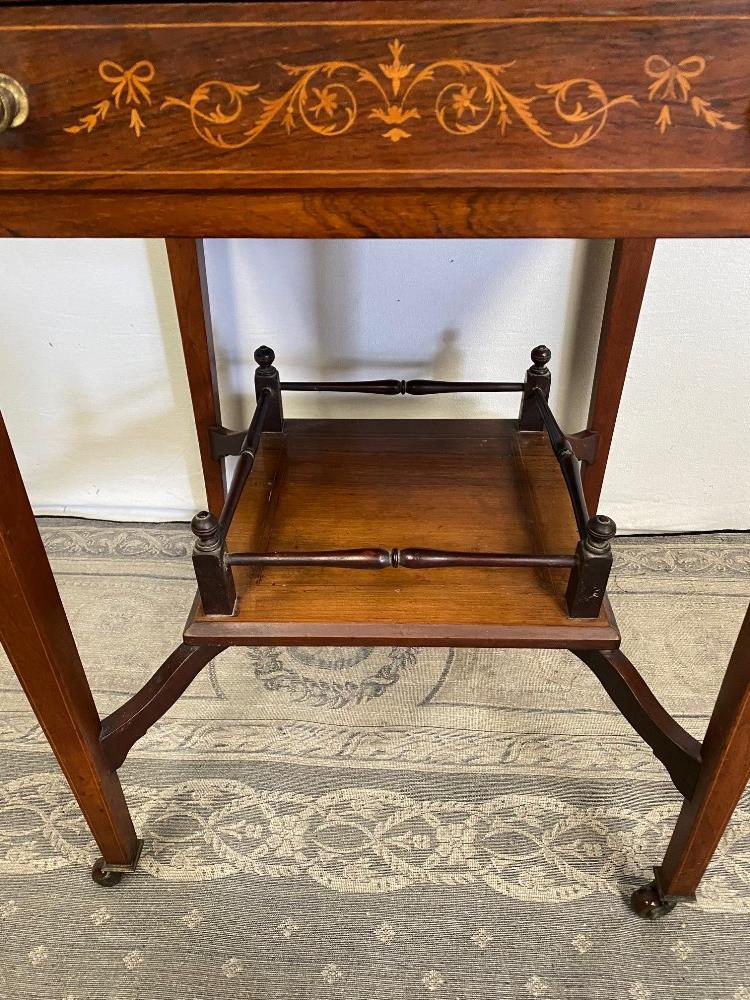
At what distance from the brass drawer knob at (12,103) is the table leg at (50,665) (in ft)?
0.66

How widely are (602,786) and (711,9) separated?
73cm

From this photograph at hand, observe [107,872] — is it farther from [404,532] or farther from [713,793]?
[713,793]

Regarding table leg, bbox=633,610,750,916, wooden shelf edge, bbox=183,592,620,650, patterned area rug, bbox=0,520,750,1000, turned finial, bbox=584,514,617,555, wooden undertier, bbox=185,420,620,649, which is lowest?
patterned area rug, bbox=0,520,750,1000

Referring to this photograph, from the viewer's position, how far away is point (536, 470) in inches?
34.2

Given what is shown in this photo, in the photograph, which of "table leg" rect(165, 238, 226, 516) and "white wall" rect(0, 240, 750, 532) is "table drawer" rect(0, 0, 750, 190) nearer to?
"table leg" rect(165, 238, 226, 516)

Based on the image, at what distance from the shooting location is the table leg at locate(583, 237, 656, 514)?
0.86m

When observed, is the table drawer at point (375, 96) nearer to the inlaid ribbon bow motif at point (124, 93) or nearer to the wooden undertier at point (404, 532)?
the inlaid ribbon bow motif at point (124, 93)

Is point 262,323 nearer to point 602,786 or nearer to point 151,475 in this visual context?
point 151,475

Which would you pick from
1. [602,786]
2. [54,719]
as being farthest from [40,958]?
[602,786]

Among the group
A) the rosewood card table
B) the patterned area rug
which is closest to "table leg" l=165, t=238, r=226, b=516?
the patterned area rug

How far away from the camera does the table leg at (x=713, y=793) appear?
0.62 metres

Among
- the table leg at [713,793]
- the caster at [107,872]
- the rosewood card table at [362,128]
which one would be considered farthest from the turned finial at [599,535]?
the caster at [107,872]

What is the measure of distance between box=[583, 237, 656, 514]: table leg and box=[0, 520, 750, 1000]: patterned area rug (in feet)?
0.85

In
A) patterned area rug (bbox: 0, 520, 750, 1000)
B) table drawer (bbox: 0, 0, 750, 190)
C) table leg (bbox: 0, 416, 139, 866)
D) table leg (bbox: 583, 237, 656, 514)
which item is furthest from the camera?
table leg (bbox: 583, 237, 656, 514)
